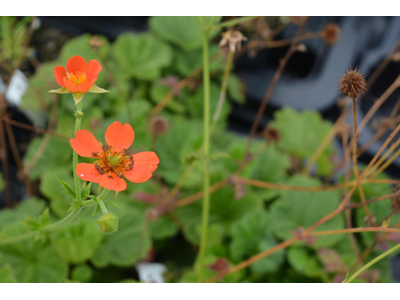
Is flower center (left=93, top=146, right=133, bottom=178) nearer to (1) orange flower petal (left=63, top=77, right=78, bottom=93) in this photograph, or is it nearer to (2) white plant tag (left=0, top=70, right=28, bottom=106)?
(1) orange flower petal (left=63, top=77, right=78, bottom=93)

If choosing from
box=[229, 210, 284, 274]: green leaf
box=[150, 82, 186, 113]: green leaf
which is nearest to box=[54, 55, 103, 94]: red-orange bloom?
box=[229, 210, 284, 274]: green leaf

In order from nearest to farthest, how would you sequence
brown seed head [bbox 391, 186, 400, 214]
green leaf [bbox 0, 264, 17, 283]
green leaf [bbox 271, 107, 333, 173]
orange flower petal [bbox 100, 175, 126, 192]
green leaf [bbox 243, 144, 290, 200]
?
orange flower petal [bbox 100, 175, 126, 192]
brown seed head [bbox 391, 186, 400, 214]
green leaf [bbox 0, 264, 17, 283]
green leaf [bbox 243, 144, 290, 200]
green leaf [bbox 271, 107, 333, 173]

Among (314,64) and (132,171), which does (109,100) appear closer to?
(314,64)

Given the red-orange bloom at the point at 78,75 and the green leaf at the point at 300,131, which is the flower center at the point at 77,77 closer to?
the red-orange bloom at the point at 78,75

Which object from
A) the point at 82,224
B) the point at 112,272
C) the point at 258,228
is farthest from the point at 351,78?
the point at 112,272

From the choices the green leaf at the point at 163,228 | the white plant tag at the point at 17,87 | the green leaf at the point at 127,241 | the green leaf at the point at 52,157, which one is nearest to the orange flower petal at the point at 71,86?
the green leaf at the point at 127,241

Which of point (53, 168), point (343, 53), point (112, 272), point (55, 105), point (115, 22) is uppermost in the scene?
point (115, 22)
